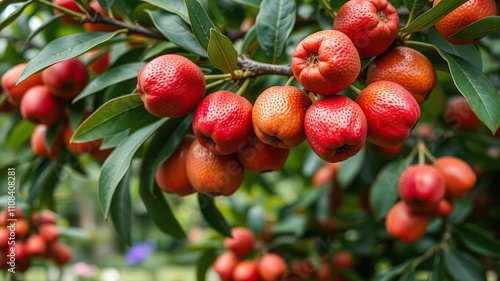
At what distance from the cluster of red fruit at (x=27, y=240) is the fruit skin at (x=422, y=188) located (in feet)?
3.45

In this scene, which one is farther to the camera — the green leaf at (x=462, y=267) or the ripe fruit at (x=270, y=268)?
the ripe fruit at (x=270, y=268)

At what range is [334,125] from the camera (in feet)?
2.46

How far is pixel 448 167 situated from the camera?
123cm

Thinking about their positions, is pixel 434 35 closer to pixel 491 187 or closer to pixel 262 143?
pixel 262 143

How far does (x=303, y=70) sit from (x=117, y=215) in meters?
0.59

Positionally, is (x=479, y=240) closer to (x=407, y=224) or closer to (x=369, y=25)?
(x=407, y=224)

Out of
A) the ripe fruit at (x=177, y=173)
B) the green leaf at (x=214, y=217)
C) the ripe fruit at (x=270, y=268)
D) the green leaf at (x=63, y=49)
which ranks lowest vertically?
the ripe fruit at (x=270, y=268)

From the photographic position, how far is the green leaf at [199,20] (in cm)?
87

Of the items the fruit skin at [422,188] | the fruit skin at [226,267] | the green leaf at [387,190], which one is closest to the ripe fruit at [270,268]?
the fruit skin at [226,267]

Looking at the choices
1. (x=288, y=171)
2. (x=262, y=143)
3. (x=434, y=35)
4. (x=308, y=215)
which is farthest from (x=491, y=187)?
(x=262, y=143)

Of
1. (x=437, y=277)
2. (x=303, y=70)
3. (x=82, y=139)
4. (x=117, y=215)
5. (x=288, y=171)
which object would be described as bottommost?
(x=288, y=171)

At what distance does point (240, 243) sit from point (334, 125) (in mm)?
848

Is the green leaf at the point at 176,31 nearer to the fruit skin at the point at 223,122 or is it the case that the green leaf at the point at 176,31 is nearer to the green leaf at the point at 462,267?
the fruit skin at the point at 223,122

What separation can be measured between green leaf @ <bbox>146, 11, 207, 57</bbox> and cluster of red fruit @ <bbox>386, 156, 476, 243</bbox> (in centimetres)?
54
